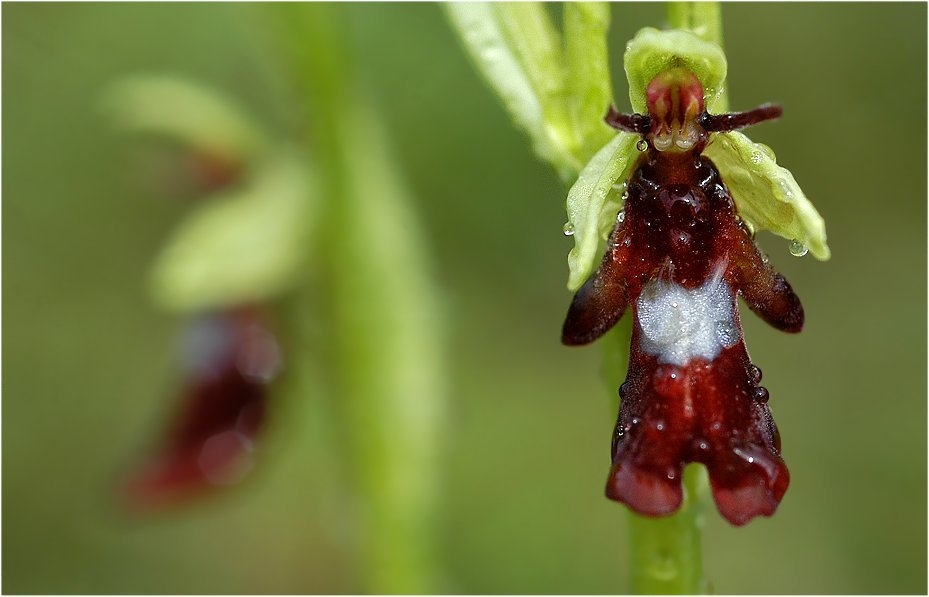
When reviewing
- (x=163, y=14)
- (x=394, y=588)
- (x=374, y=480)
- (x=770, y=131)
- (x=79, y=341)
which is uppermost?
(x=163, y=14)

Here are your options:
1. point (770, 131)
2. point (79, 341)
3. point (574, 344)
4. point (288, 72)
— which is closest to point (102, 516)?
point (79, 341)

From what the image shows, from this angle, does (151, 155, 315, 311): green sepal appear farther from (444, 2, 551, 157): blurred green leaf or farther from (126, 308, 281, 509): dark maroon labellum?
(444, 2, 551, 157): blurred green leaf

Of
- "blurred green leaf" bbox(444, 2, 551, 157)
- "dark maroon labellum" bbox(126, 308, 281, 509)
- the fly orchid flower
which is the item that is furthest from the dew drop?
"dark maroon labellum" bbox(126, 308, 281, 509)

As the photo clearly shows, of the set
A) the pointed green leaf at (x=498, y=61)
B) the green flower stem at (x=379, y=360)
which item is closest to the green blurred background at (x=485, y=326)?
the green flower stem at (x=379, y=360)

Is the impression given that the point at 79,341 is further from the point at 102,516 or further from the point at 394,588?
the point at 394,588

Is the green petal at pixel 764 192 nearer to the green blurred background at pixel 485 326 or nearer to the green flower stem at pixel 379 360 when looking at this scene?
the green flower stem at pixel 379 360

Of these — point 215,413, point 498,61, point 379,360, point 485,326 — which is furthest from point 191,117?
point 498,61

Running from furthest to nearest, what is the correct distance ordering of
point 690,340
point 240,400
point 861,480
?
point 861,480
point 240,400
point 690,340
